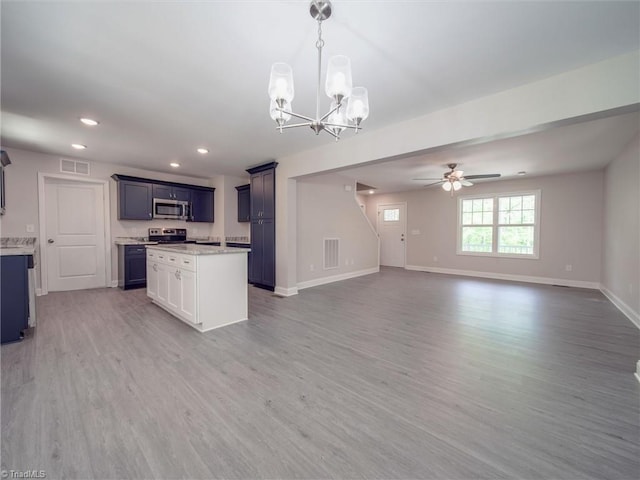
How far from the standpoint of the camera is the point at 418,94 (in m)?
2.56

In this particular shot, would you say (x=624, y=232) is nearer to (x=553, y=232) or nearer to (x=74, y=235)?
(x=553, y=232)

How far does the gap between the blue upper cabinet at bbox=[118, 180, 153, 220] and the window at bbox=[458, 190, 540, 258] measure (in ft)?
25.2

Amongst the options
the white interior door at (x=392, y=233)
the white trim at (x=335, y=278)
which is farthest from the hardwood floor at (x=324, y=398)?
the white interior door at (x=392, y=233)

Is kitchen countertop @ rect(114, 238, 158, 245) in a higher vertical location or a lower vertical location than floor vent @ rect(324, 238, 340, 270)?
higher

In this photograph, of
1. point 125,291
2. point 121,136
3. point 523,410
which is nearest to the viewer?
point 523,410

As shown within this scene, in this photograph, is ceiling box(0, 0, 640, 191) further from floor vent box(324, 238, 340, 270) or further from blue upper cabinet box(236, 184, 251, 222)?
floor vent box(324, 238, 340, 270)

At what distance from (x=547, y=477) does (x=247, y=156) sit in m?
4.99

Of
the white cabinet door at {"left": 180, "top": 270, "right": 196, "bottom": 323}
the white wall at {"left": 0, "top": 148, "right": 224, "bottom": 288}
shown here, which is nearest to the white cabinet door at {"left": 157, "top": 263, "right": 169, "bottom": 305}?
the white cabinet door at {"left": 180, "top": 270, "right": 196, "bottom": 323}

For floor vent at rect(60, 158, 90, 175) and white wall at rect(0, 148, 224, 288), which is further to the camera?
floor vent at rect(60, 158, 90, 175)

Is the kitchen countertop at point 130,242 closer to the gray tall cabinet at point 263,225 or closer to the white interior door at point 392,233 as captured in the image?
the gray tall cabinet at point 263,225

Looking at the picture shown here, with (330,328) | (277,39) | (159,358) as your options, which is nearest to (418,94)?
(277,39)

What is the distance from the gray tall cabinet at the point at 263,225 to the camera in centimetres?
499

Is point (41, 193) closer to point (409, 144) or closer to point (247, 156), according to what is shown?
Result: point (247, 156)

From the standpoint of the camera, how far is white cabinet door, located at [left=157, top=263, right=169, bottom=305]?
11.5 ft
